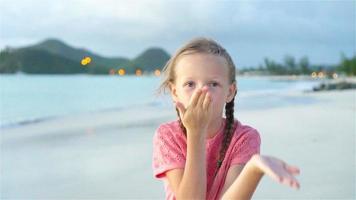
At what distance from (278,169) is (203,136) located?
1.34ft

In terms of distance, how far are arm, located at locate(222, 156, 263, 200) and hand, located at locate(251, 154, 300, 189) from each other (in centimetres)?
4

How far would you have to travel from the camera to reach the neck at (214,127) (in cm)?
224

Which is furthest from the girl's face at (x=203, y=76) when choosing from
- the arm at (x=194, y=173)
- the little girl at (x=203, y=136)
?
the arm at (x=194, y=173)

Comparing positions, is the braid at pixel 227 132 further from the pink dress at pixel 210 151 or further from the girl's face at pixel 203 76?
the girl's face at pixel 203 76

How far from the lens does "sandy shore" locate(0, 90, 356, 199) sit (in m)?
4.45

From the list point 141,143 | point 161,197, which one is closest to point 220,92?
point 161,197

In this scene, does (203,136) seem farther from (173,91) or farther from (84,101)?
(84,101)

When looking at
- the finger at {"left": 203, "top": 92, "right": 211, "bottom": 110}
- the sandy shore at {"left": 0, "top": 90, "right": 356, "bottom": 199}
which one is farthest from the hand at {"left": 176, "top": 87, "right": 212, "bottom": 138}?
the sandy shore at {"left": 0, "top": 90, "right": 356, "bottom": 199}

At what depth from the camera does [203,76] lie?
2123 millimetres

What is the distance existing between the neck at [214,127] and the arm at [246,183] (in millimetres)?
419

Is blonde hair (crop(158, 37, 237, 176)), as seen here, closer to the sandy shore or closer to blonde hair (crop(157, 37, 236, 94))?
blonde hair (crop(157, 37, 236, 94))

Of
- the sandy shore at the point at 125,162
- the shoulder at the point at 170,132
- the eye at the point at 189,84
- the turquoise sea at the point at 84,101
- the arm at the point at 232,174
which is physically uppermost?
the eye at the point at 189,84

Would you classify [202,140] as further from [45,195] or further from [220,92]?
[45,195]

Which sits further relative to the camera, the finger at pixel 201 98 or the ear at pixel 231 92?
the ear at pixel 231 92
